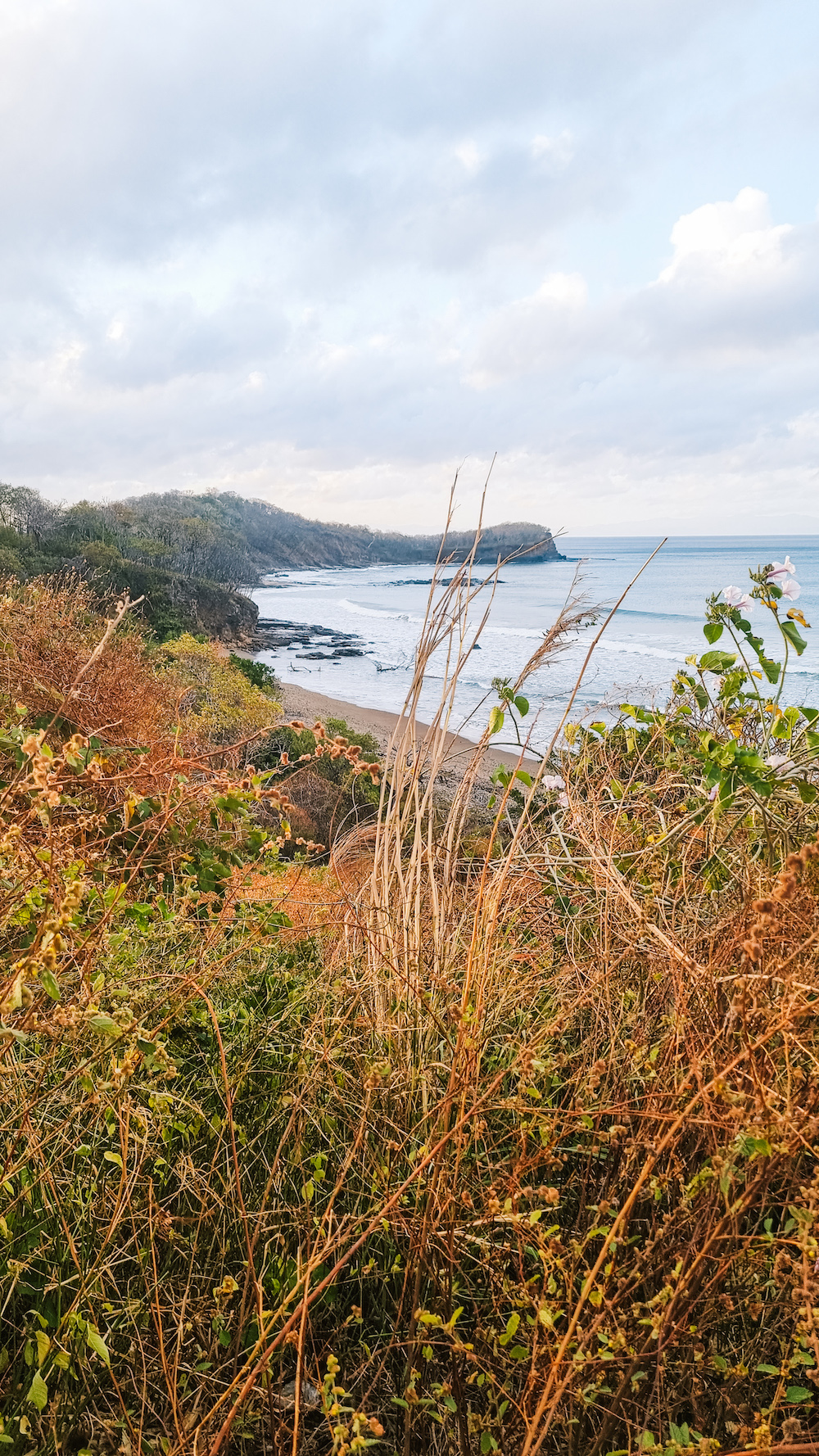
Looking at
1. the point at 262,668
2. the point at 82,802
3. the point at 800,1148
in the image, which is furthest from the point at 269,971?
the point at 262,668

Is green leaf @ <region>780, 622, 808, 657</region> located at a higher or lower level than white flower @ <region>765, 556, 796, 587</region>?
lower

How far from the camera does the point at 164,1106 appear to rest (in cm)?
135

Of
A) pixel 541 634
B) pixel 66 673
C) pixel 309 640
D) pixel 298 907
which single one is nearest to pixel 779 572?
pixel 298 907

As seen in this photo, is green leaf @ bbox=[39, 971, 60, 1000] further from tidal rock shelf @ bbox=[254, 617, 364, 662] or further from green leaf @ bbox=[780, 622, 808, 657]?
tidal rock shelf @ bbox=[254, 617, 364, 662]

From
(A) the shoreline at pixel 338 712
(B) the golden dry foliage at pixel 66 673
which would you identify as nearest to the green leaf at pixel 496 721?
(B) the golden dry foliage at pixel 66 673

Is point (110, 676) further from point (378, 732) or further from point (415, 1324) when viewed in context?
point (378, 732)

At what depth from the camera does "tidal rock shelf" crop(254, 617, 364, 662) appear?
127 ft

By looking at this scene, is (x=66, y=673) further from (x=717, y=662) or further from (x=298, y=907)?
(x=717, y=662)

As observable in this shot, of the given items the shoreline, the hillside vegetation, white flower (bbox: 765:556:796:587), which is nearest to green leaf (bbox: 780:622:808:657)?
the hillside vegetation

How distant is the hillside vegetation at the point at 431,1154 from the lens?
95 cm

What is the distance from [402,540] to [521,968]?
128 meters

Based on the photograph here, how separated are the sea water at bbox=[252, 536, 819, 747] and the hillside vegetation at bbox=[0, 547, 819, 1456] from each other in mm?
556

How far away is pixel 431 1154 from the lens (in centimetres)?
91

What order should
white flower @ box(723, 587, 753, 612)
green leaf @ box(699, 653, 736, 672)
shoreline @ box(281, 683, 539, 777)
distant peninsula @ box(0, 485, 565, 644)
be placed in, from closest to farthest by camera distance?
green leaf @ box(699, 653, 736, 672), white flower @ box(723, 587, 753, 612), shoreline @ box(281, 683, 539, 777), distant peninsula @ box(0, 485, 565, 644)
